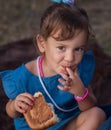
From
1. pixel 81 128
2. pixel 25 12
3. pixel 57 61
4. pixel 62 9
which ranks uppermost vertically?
pixel 62 9

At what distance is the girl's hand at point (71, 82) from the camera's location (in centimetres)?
196

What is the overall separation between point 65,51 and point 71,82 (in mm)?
110

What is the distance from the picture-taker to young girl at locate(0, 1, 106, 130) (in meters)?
1.97

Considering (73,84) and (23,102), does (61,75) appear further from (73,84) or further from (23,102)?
(23,102)

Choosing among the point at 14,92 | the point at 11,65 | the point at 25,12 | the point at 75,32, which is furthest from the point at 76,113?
the point at 25,12

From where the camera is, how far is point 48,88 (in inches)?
84.7

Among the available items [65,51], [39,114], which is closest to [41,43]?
[65,51]

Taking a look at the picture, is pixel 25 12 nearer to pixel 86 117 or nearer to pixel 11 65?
pixel 11 65

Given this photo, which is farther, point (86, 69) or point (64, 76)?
point (86, 69)

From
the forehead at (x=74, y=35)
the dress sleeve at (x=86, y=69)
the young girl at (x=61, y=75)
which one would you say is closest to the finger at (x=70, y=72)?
the young girl at (x=61, y=75)

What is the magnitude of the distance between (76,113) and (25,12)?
2.30 meters

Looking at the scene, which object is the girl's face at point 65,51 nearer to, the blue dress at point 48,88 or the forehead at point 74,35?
the forehead at point 74,35

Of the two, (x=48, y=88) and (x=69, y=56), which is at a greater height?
(x=69, y=56)

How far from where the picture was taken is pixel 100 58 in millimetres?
3076
